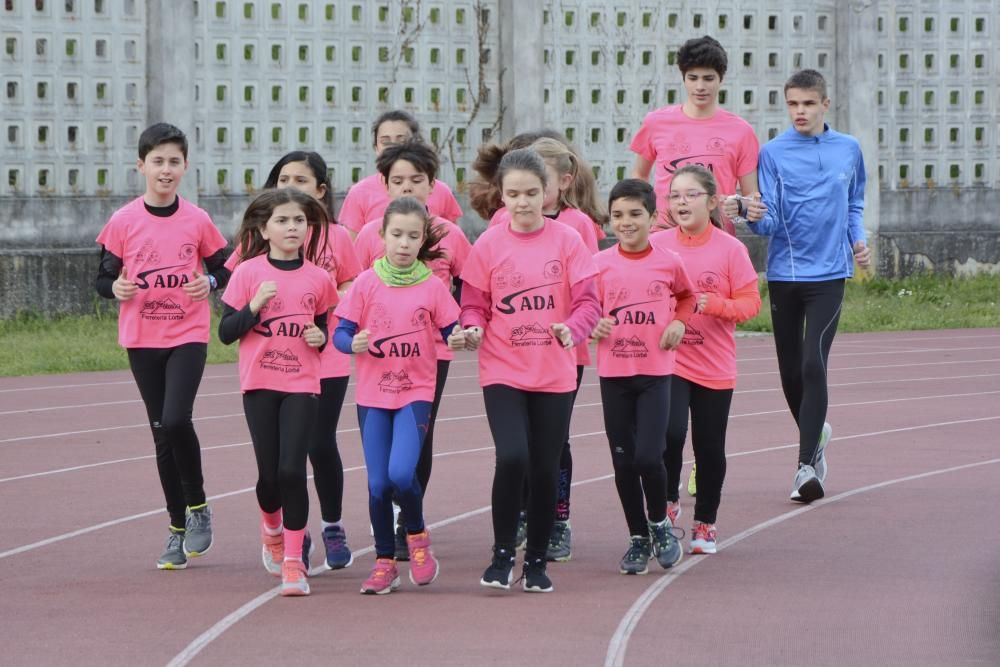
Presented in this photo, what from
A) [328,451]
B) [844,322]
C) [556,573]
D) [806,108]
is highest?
[806,108]

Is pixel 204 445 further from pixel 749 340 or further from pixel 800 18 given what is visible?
pixel 800 18

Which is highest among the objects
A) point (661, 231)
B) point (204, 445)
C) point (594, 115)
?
point (594, 115)

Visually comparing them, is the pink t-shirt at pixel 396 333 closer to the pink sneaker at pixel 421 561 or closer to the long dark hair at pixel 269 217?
the long dark hair at pixel 269 217

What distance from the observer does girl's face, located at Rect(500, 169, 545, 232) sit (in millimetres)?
6336

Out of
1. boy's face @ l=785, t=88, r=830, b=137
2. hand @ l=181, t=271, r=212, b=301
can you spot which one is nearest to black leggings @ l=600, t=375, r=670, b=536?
hand @ l=181, t=271, r=212, b=301

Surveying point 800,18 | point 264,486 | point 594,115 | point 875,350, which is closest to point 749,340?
point 875,350

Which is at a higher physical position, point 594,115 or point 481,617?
point 594,115

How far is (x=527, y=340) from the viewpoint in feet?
20.8

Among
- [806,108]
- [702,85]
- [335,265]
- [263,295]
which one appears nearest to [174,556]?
[263,295]

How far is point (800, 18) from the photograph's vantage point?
23.1 metres

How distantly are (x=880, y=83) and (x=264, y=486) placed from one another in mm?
18581

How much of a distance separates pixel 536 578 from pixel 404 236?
1.32 meters

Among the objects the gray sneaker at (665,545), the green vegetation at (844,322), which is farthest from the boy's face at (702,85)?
the green vegetation at (844,322)

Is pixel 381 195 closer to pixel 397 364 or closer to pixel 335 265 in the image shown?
pixel 335 265
